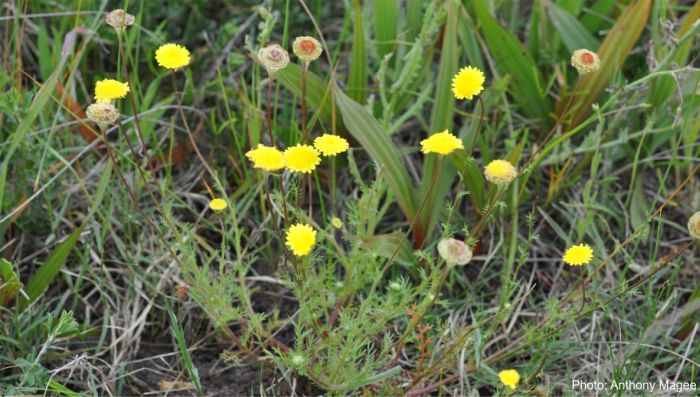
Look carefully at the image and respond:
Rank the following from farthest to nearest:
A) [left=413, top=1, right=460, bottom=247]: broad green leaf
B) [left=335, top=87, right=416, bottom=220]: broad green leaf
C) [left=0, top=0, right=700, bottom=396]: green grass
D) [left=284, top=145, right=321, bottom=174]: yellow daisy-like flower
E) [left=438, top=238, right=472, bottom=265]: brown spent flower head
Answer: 1. [left=413, top=1, right=460, bottom=247]: broad green leaf
2. [left=335, top=87, right=416, bottom=220]: broad green leaf
3. [left=0, top=0, right=700, bottom=396]: green grass
4. [left=284, top=145, right=321, bottom=174]: yellow daisy-like flower
5. [left=438, top=238, right=472, bottom=265]: brown spent flower head

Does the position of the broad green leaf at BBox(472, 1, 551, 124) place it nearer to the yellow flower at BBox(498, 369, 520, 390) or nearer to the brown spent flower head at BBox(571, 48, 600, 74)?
the brown spent flower head at BBox(571, 48, 600, 74)

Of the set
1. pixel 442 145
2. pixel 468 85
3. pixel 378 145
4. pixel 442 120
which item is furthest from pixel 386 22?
pixel 442 145

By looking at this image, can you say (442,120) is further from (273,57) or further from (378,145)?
(273,57)

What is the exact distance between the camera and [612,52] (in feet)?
7.12

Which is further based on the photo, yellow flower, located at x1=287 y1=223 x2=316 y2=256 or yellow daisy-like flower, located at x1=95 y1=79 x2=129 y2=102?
yellow daisy-like flower, located at x1=95 y1=79 x2=129 y2=102

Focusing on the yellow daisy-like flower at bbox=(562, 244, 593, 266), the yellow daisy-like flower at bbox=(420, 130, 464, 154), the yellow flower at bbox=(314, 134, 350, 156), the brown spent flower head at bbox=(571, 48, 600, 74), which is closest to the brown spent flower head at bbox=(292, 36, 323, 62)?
the yellow flower at bbox=(314, 134, 350, 156)

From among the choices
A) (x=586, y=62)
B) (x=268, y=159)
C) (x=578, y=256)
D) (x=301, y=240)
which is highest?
(x=586, y=62)

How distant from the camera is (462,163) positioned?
2010 mm

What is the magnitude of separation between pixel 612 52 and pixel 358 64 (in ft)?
2.31

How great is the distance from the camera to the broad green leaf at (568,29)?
2271 millimetres

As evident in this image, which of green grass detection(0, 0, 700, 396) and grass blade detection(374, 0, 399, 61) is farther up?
grass blade detection(374, 0, 399, 61)

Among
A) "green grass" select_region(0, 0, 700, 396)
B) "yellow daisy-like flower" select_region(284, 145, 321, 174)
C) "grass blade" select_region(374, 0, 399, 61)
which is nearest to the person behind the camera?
"yellow daisy-like flower" select_region(284, 145, 321, 174)

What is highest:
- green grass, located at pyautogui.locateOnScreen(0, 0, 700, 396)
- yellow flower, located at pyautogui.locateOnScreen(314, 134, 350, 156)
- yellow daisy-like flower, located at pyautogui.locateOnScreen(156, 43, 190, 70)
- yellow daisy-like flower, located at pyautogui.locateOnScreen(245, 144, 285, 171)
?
yellow daisy-like flower, located at pyautogui.locateOnScreen(156, 43, 190, 70)

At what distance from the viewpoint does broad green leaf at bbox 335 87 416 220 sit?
6.16ft
